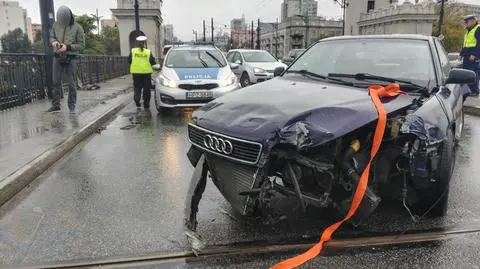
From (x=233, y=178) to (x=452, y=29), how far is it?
76.0m

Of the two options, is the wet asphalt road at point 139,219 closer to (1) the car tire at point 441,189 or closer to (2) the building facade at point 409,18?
(1) the car tire at point 441,189

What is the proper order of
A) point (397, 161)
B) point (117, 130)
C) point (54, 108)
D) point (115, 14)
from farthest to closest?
point (115, 14)
point (54, 108)
point (117, 130)
point (397, 161)

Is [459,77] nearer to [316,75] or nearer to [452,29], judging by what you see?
[316,75]

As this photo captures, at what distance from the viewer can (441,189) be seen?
3.63 meters

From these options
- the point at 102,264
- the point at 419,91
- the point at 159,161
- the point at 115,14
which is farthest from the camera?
the point at 115,14

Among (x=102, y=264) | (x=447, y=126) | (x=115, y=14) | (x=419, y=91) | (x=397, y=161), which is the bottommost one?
(x=102, y=264)

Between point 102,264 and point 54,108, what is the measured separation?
6996mm

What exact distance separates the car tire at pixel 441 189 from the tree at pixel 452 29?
7146 centimetres

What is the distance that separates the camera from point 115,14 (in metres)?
34.7

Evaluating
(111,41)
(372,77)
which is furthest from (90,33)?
(372,77)

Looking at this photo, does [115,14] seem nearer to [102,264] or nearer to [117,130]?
[117,130]

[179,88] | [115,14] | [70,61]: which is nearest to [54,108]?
[70,61]

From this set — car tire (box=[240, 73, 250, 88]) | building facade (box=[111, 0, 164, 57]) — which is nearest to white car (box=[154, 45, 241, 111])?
car tire (box=[240, 73, 250, 88])

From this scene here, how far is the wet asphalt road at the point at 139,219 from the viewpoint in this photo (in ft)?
10.7
